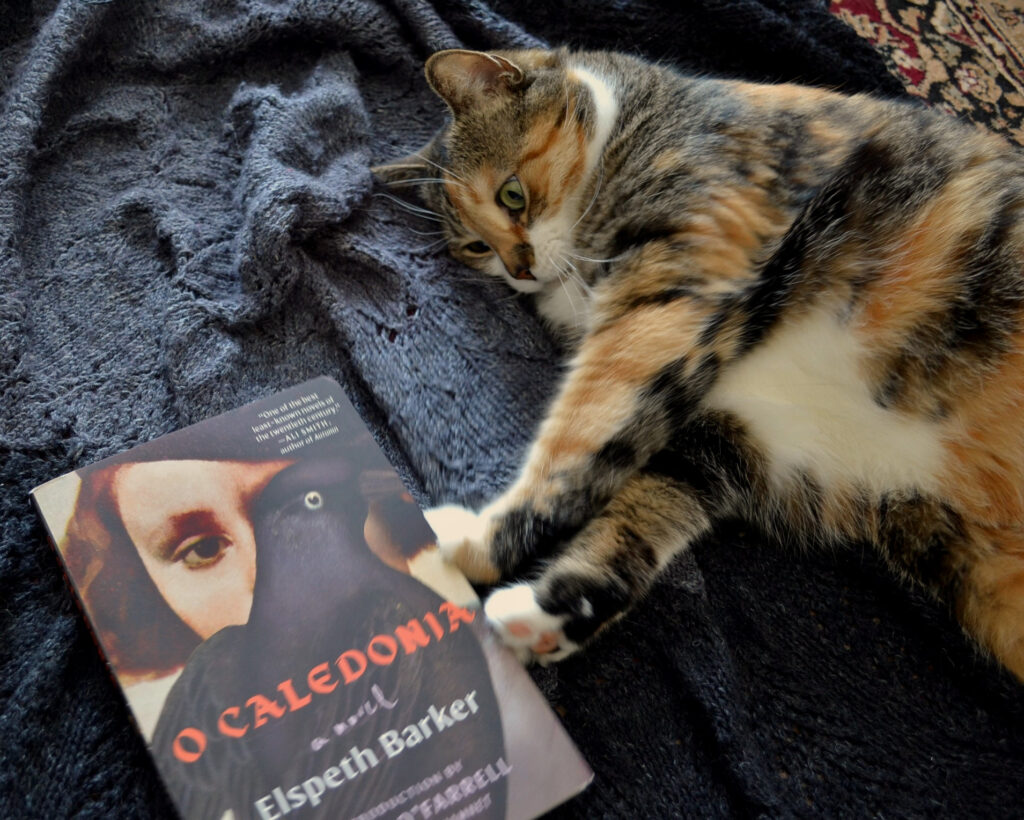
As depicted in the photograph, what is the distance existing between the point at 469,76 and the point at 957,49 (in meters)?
0.89

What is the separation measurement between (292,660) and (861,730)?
0.57 metres

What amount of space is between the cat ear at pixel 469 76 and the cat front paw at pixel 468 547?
0.56m

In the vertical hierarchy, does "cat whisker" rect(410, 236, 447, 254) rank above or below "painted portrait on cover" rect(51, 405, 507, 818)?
above

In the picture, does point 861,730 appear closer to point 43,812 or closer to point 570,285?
point 570,285

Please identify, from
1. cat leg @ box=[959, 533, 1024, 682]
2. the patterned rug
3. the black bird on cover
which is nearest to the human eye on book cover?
the black bird on cover

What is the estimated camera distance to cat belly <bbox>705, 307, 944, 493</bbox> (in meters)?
0.84

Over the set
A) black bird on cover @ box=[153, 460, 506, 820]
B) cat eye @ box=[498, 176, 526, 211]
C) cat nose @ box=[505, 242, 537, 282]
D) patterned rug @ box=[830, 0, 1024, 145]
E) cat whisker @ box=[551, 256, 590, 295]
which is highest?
patterned rug @ box=[830, 0, 1024, 145]

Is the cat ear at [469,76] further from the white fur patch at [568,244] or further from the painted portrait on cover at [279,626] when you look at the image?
the painted portrait on cover at [279,626]

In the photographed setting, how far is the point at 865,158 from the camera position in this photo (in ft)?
2.92

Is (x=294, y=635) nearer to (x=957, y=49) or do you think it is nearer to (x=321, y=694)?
(x=321, y=694)

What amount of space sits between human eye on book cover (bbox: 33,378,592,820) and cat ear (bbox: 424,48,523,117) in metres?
0.48

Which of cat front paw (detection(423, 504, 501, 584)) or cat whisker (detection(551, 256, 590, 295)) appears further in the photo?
cat whisker (detection(551, 256, 590, 295))

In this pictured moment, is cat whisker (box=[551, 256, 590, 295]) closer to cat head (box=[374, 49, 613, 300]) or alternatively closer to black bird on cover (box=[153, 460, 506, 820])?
cat head (box=[374, 49, 613, 300])

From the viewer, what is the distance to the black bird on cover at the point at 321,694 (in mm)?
651
